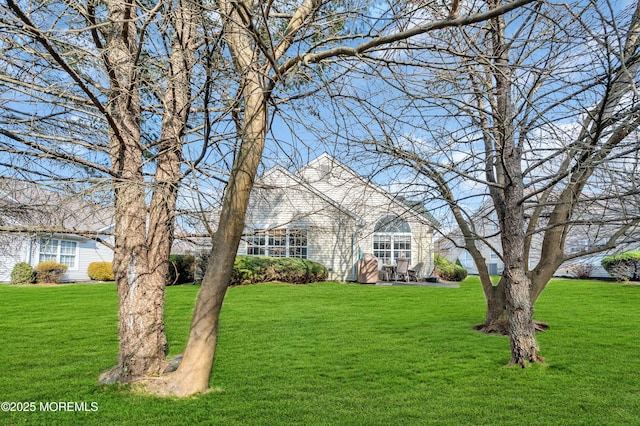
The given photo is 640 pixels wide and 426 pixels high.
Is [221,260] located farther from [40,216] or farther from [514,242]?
[514,242]

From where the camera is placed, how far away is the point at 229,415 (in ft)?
12.1

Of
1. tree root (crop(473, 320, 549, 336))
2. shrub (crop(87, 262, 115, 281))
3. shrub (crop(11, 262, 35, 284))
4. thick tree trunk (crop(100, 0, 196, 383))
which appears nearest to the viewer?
thick tree trunk (crop(100, 0, 196, 383))

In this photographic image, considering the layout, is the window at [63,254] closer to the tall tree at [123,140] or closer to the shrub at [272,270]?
the shrub at [272,270]

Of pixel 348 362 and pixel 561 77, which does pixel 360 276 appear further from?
pixel 561 77

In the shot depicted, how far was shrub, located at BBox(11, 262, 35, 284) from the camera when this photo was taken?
57.4 ft

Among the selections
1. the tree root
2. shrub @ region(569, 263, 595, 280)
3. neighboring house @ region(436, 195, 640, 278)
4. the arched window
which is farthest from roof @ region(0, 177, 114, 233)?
shrub @ region(569, 263, 595, 280)

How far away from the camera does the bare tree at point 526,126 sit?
410 cm

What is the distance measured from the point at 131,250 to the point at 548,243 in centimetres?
594

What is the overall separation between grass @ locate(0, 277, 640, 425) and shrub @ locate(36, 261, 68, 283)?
361 inches

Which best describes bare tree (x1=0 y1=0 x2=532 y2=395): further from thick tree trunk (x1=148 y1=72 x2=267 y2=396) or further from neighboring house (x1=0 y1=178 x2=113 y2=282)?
neighboring house (x1=0 y1=178 x2=113 y2=282)

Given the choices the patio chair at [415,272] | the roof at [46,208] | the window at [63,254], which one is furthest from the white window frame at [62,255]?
the roof at [46,208]

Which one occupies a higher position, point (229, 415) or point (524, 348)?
point (524, 348)

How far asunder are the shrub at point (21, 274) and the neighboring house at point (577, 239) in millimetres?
16834

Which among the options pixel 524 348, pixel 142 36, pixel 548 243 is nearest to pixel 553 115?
pixel 548 243
